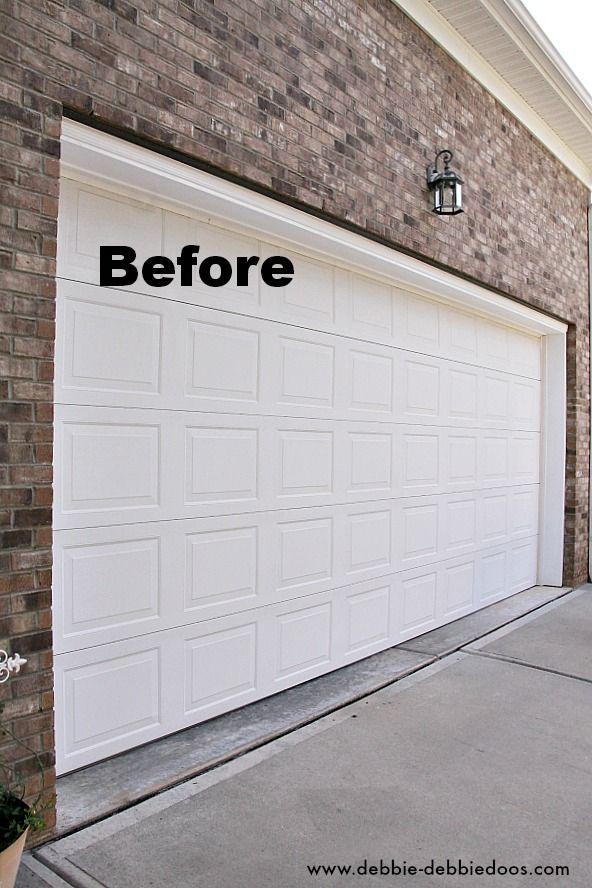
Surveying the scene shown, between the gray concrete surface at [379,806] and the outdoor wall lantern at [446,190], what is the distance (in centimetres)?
311

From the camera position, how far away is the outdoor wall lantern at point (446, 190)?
4961 mm

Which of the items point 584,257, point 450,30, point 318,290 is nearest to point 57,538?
point 318,290

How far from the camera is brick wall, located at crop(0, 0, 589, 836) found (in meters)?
2.61

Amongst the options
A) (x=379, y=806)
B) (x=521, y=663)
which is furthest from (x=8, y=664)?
(x=521, y=663)

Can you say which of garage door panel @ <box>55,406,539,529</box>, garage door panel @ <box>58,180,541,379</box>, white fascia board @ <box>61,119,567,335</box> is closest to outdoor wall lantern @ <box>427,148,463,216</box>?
white fascia board @ <box>61,119,567,335</box>

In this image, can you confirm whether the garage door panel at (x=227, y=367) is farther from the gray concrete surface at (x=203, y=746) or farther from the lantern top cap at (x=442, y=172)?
the gray concrete surface at (x=203, y=746)

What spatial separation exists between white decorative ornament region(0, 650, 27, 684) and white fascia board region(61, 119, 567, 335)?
1918 mm

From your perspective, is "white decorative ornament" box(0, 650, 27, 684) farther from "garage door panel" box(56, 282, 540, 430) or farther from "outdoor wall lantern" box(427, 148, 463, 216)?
"outdoor wall lantern" box(427, 148, 463, 216)

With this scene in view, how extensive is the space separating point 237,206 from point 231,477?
1381 mm

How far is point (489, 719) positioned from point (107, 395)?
104 inches

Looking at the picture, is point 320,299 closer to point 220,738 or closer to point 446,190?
point 446,190

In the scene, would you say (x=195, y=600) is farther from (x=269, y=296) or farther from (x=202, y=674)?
(x=269, y=296)

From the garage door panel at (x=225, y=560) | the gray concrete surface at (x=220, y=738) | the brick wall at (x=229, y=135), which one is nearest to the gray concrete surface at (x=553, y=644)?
the gray concrete surface at (x=220, y=738)

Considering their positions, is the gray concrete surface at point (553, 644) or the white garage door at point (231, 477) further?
the gray concrete surface at point (553, 644)
